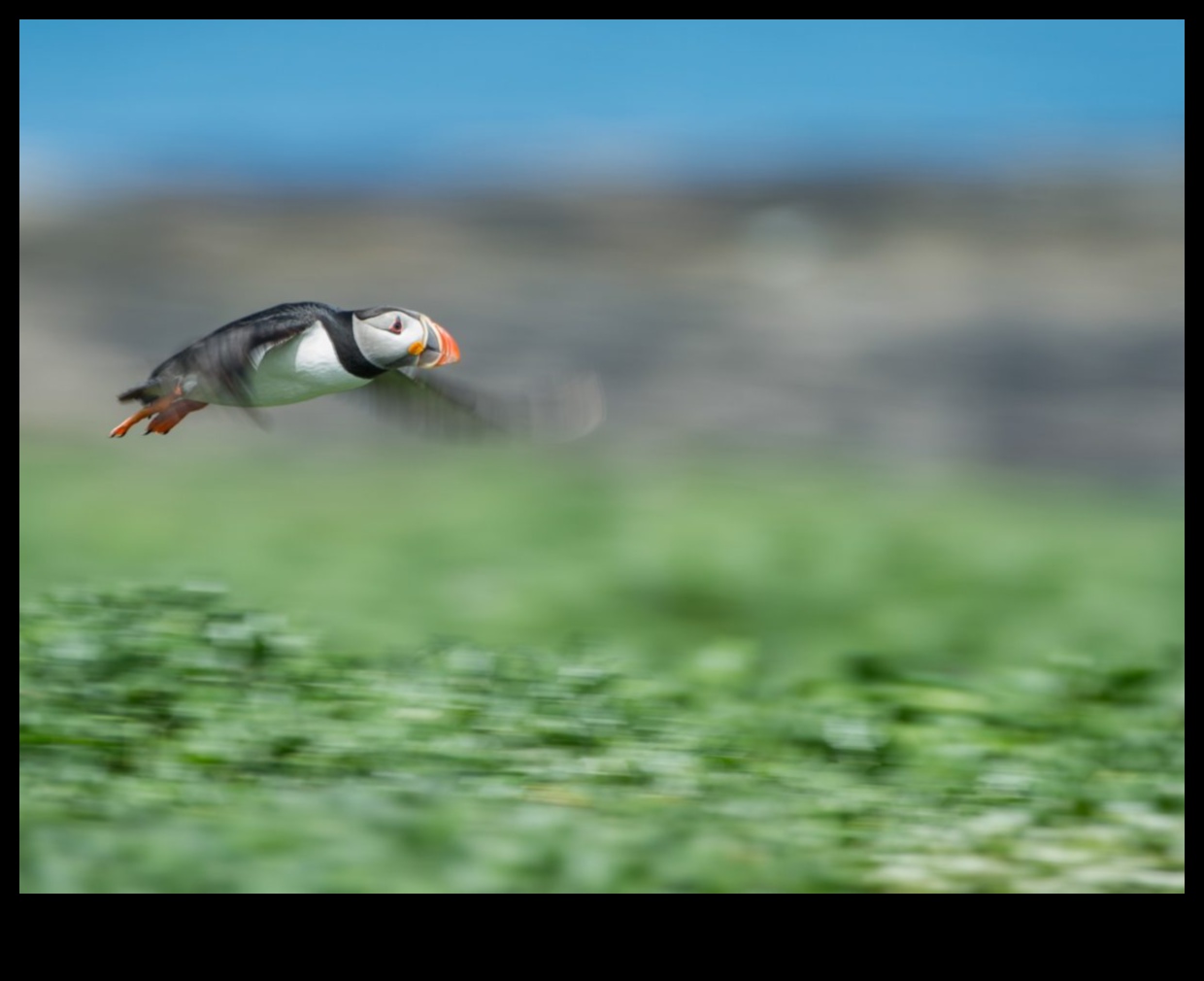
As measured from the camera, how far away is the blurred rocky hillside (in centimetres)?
705

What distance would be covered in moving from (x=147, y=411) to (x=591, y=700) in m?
1.95

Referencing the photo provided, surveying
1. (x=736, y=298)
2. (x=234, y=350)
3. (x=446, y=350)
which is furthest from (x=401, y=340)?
(x=736, y=298)

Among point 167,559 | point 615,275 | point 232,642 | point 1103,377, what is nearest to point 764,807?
point 232,642

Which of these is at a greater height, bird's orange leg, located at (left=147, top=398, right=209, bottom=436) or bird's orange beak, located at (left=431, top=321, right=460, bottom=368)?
bird's orange beak, located at (left=431, top=321, right=460, bottom=368)

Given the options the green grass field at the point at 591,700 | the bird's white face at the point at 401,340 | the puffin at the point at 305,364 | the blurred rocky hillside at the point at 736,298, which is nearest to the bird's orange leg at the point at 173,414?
the puffin at the point at 305,364

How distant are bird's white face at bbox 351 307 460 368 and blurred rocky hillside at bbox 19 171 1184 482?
4445mm

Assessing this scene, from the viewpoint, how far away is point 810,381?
8.09 meters

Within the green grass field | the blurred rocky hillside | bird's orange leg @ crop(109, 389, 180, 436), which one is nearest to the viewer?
bird's orange leg @ crop(109, 389, 180, 436)

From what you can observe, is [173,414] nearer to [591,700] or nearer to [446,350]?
[446,350]

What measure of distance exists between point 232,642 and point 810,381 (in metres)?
5.28

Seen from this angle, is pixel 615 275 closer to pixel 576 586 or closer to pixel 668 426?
pixel 668 426

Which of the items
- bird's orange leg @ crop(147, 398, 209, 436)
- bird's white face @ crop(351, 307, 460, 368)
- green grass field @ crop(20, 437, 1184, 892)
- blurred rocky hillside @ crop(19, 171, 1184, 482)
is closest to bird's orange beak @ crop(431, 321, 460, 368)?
bird's white face @ crop(351, 307, 460, 368)

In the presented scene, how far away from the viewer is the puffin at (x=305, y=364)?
4.27 feet

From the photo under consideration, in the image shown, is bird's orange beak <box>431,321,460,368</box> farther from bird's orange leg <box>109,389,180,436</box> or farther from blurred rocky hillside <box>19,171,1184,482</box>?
blurred rocky hillside <box>19,171,1184,482</box>
